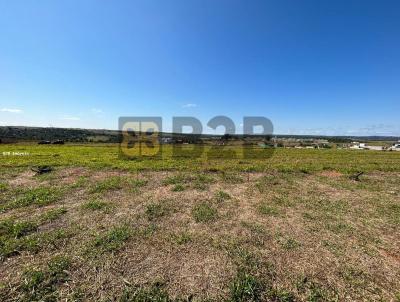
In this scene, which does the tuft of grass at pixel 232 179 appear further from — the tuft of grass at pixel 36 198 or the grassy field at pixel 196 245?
the tuft of grass at pixel 36 198

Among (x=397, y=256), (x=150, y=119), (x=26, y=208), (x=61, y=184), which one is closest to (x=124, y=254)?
(x=26, y=208)

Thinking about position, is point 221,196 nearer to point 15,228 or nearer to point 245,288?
point 245,288

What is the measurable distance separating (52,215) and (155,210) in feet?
11.2

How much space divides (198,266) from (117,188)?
7.84 m

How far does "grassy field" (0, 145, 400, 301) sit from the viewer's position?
3.98 m

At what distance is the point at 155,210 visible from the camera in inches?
318

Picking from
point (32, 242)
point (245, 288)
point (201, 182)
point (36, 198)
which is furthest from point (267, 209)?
point (36, 198)

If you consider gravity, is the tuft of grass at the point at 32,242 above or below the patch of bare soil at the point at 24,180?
below

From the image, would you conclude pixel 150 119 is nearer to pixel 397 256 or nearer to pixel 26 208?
pixel 26 208

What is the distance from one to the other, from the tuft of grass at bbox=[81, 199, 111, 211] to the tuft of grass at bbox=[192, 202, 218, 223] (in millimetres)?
3371

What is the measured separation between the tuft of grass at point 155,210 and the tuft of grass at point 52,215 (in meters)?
2.95

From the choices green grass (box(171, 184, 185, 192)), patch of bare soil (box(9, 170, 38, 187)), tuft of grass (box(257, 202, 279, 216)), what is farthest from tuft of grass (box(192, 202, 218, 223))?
patch of bare soil (box(9, 170, 38, 187))

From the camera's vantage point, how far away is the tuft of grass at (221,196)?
969 centimetres

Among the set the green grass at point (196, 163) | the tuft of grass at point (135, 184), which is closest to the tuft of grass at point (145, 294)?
the tuft of grass at point (135, 184)
